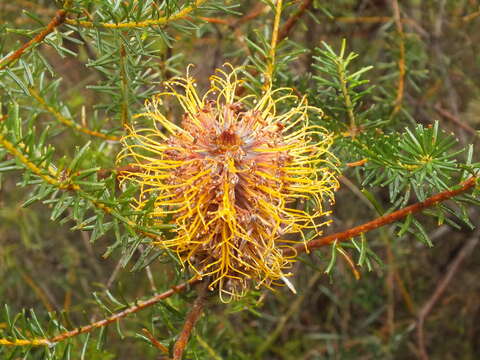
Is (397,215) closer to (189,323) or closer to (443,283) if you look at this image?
(189,323)

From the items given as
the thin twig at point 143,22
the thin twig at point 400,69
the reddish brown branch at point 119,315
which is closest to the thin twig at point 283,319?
the thin twig at point 400,69

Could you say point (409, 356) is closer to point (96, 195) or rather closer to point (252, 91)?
point (252, 91)

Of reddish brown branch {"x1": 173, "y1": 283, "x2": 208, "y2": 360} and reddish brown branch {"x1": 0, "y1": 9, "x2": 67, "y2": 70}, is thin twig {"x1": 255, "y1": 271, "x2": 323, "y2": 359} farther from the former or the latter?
reddish brown branch {"x1": 0, "y1": 9, "x2": 67, "y2": 70}

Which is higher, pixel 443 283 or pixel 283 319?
pixel 443 283

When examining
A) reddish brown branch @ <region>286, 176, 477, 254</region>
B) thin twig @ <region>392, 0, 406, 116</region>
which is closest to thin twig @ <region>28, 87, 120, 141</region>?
reddish brown branch @ <region>286, 176, 477, 254</region>

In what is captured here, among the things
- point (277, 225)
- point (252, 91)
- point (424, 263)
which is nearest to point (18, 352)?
point (277, 225)

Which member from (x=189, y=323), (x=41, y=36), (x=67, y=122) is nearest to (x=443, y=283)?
(x=189, y=323)

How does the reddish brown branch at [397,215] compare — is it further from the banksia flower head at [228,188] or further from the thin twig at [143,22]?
the thin twig at [143,22]
